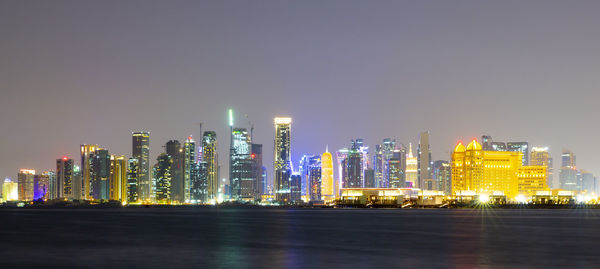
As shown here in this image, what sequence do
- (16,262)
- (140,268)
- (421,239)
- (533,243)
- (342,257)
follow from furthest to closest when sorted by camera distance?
(421,239) < (533,243) < (342,257) < (16,262) < (140,268)

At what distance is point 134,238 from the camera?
8075cm

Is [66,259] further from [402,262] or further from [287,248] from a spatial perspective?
[402,262]

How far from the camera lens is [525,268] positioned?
4947 centimetres

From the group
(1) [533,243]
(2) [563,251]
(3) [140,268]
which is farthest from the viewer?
(1) [533,243]

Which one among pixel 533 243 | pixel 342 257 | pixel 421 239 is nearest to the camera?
pixel 342 257

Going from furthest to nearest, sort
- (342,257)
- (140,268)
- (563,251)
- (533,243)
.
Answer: (533,243) < (563,251) < (342,257) < (140,268)

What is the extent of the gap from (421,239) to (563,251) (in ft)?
62.5

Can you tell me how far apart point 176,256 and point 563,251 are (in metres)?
33.8

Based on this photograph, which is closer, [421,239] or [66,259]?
[66,259]

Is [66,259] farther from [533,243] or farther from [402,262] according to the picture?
[533,243]

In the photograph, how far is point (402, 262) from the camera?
176ft

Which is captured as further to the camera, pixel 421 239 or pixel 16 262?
pixel 421 239

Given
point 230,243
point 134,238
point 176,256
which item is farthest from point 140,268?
point 134,238

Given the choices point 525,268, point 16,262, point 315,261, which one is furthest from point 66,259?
point 525,268
